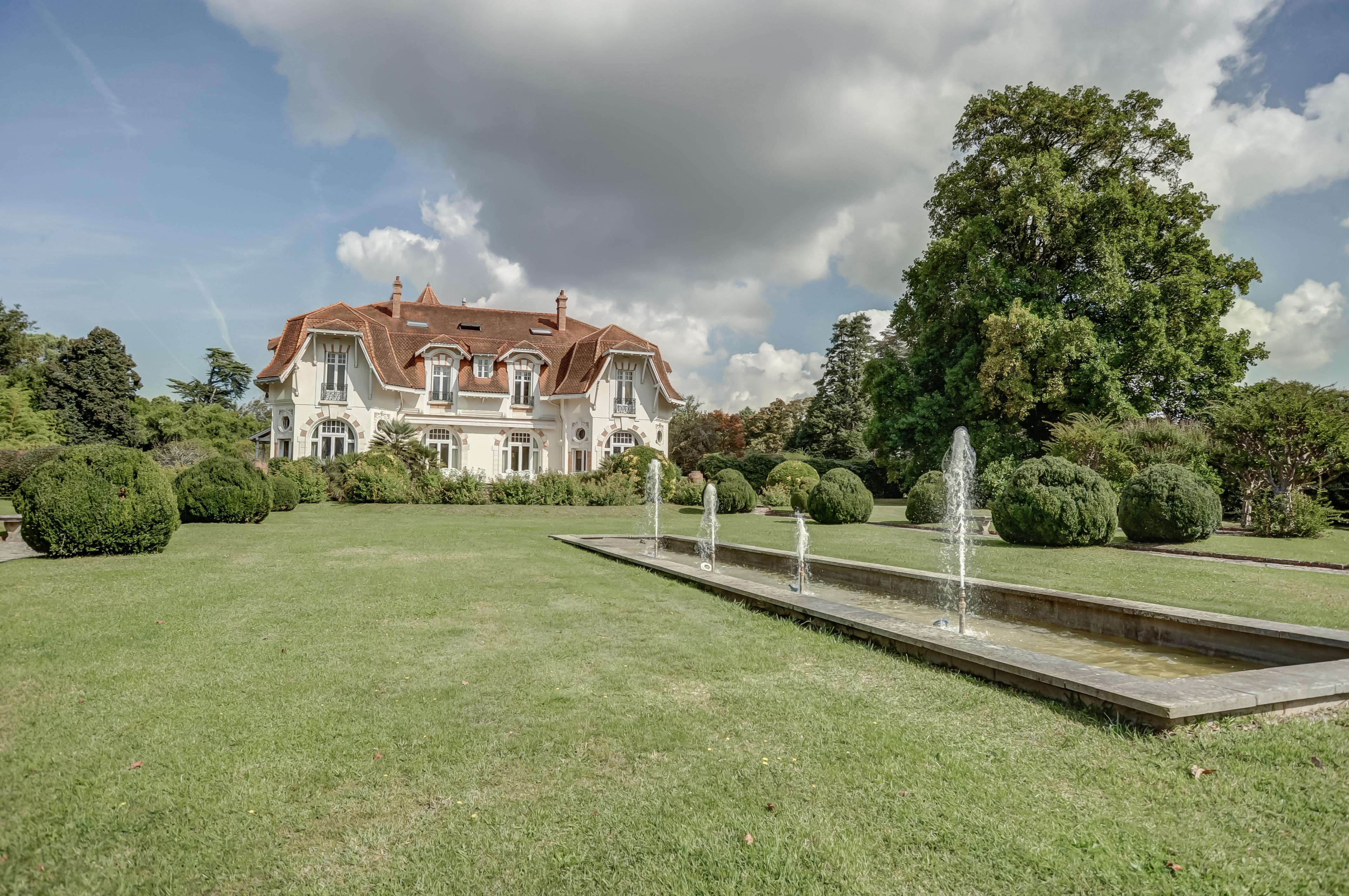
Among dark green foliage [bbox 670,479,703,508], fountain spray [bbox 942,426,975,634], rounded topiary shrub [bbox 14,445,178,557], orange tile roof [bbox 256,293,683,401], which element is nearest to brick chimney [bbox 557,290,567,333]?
orange tile roof [bbox 256,293,683,401]

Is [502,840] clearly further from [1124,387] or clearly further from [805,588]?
[1124,387]

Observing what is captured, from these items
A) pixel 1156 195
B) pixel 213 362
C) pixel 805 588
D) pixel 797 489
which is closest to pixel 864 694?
pixel 805 588

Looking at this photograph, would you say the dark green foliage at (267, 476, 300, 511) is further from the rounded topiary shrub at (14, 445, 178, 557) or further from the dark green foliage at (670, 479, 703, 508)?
the dark green foliage at (670, 479, 703, 508)

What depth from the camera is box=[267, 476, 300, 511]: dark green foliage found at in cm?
2041

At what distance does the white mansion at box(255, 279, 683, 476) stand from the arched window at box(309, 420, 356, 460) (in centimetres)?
5

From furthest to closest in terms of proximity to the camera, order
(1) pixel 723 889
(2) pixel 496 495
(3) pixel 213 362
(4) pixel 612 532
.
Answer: (3) pixel 213 362 < (2) pixel 496 495 < (4) pixel 612 532 < (1) pixel 723 889

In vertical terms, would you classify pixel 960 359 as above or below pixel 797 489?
above

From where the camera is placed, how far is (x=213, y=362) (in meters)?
56.2

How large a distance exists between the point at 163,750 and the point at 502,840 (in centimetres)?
224

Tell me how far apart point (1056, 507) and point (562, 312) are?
95.9ft

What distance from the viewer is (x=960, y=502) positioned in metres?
8.30

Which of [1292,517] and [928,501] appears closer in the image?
[1292,517]

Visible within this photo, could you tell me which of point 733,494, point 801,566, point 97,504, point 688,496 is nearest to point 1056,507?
point 801,566

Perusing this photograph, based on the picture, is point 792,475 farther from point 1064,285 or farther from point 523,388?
point 523,388
